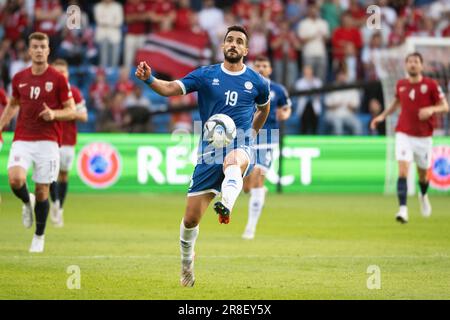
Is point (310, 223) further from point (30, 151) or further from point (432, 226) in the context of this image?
point (30, 151)

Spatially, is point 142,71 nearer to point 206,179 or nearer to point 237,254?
point 206,179

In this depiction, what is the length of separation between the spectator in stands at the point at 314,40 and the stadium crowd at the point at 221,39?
25 millimetres

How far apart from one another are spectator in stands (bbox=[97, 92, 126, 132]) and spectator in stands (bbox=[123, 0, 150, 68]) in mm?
2098

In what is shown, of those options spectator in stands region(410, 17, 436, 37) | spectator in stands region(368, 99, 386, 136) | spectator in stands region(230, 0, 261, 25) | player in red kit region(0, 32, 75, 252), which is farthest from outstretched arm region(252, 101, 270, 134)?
spectator in stands region(410, 17, 436, 37)

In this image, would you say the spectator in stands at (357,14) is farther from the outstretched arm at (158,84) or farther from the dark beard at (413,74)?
the outstretched arm at (158,84)

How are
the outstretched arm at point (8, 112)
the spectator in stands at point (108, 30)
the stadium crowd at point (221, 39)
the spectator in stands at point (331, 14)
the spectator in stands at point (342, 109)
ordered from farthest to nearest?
the spectator in stands at point (331, 14), the spectator in stands at point (108, 30), the spectator in stands at point (342, 109), the stadium crowd at point (221, 39), the outstretched arm at point (8, 112)

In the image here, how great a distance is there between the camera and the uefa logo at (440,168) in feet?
76.8

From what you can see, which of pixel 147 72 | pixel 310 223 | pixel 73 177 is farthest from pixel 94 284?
pixel 73 177

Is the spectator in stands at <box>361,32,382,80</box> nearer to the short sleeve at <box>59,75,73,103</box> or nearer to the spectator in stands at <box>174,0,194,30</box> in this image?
the spectator in stands at <box>174,0,194,30</box>

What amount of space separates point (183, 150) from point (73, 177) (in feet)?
8.35

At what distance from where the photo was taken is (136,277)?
34.1 feet

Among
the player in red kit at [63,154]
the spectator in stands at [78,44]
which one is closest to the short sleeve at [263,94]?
the player in red kit at [63,154]

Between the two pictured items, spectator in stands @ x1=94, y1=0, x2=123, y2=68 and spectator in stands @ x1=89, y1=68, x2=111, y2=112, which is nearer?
spectator in stands @ x1=89, y1=68, x2=111, y2=112

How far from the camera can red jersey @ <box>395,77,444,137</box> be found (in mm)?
17484
